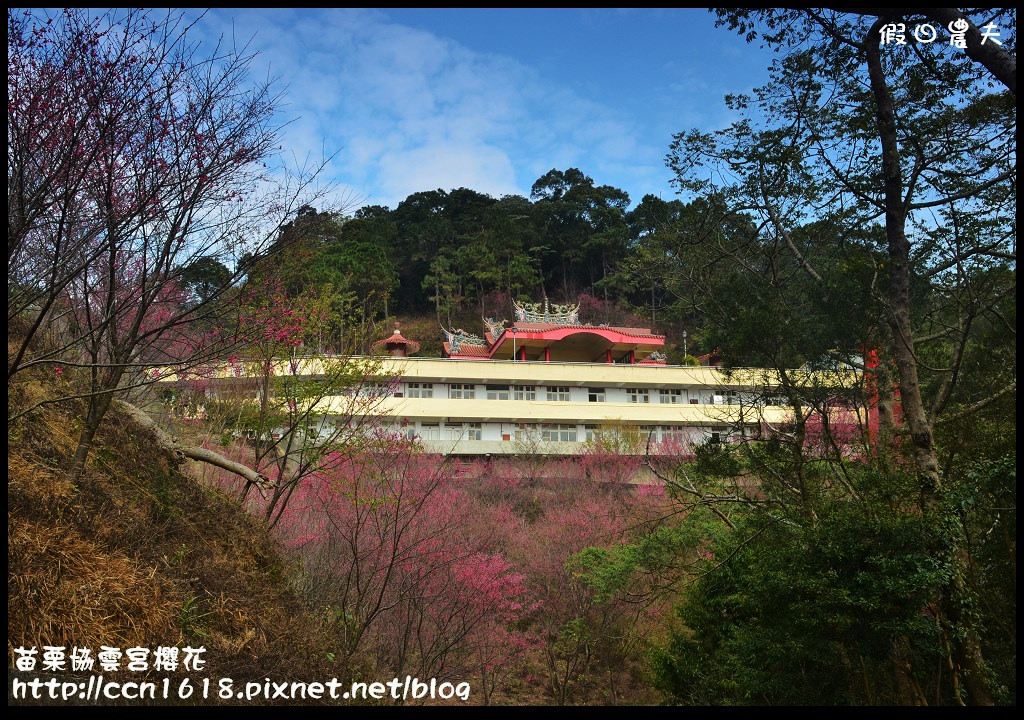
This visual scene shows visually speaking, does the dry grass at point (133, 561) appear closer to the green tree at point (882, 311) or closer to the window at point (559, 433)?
the green tree at point (882, 311)

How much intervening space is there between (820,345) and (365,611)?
6688mm

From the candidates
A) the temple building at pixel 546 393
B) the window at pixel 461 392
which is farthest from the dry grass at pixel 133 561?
the window at pixel 461 392

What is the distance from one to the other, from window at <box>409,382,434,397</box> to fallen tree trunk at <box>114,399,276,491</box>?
20.2 metres

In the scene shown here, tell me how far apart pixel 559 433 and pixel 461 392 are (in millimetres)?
4028

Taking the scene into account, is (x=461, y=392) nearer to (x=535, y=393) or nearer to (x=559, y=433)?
(x=535, y=393)

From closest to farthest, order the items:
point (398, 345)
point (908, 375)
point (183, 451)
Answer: point (908, 375) → point (183, 451) → point (398, 345)

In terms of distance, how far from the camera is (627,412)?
98.0 feet

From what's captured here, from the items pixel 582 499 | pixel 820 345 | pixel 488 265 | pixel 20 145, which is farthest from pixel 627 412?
pixel 20 145

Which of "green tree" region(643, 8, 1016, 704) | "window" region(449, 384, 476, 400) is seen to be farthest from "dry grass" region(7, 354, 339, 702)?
"window" region(449, 384, 476, 400)

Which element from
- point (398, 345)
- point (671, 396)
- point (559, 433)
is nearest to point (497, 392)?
point (559, 433)

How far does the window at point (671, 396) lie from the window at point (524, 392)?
5298 mm

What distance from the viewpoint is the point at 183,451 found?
8.66 m

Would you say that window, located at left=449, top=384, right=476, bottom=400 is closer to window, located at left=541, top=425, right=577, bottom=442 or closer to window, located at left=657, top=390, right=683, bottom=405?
window, located at left=541, top=425, right=577, bottom=442
